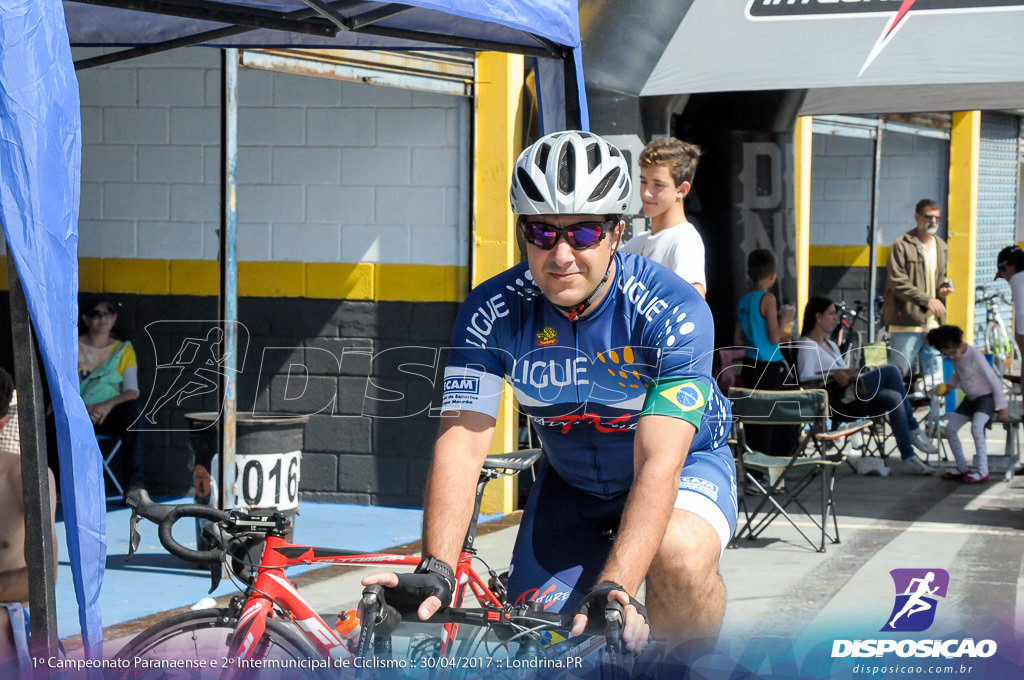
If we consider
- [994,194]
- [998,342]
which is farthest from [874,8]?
[994,194]

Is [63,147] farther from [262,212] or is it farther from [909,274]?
[909,274]

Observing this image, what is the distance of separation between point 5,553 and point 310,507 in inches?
206

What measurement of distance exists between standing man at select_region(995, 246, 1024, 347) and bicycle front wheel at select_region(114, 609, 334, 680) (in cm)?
855

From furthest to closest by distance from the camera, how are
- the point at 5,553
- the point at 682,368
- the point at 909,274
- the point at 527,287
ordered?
1. the point at 909,274
2. the point at 5,553
3. the point at 527,287
4. the point at 682,368

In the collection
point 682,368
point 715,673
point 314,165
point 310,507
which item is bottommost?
point 310,507

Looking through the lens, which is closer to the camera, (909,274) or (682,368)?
(682,368)

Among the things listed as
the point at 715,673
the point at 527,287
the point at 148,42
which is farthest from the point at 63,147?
the point at 148,42

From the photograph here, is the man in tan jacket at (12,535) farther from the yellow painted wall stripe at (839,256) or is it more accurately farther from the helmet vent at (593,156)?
the yellow painted wall stripe at (839,256)

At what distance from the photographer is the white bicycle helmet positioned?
2.90 metres

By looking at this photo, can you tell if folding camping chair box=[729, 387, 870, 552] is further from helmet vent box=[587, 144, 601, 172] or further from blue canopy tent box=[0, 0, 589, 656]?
blue canopy tent box=[0, 0, 589, 656]

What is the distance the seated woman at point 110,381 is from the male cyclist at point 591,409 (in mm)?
5913

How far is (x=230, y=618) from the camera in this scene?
3219 millimetres

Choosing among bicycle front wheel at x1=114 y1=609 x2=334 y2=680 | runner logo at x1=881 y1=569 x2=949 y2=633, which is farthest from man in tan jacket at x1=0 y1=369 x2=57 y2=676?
runner logo at x1=881 y1=569 x2=949 y2=633

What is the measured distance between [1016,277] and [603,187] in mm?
8705
